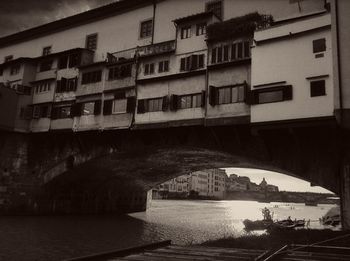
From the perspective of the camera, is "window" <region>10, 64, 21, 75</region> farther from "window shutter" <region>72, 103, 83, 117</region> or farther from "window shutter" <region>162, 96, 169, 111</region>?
"window shutter" <region>162, 96, 169, 111</region>

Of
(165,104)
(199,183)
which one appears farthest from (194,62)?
(199,183)

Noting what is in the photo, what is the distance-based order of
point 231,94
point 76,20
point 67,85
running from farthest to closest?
point 76,20, point 67,85, point 231,94

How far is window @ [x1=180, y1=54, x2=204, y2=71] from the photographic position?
90.0 ft

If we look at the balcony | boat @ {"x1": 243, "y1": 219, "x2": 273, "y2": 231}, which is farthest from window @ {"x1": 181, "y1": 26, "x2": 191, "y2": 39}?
boat @ {"x1": 243, "y1": 219, "x2": 273, "y2": 231}

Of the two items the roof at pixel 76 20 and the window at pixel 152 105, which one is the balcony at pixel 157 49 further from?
the roof at pixel 76 20

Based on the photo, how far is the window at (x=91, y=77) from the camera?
33.4 meters

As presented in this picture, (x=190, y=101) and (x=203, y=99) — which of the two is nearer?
(x=203, y=99)

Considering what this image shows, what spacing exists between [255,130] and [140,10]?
18.1 m

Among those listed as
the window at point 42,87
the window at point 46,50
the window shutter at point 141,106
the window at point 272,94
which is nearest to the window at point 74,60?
the window at point 42,87

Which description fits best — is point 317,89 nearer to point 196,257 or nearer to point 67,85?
point 196,257

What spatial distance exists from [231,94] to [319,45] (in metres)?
6.38

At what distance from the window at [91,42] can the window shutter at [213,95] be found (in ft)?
53.6

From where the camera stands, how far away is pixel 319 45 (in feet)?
70.6

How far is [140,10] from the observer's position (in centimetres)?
3456
